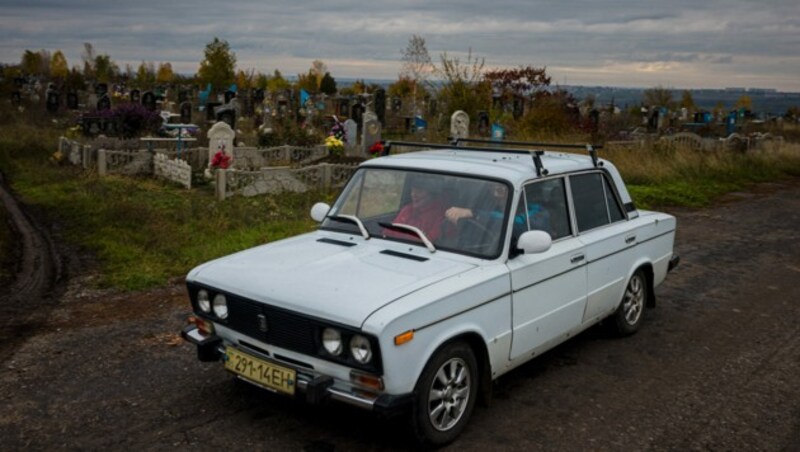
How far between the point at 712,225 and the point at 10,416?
10.8 m

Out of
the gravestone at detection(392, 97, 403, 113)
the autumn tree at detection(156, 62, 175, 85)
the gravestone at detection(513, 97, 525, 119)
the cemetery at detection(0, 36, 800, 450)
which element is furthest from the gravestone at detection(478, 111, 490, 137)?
the autumn tree at detection(156, 62, 175, 85)

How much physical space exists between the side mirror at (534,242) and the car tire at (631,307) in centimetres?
186

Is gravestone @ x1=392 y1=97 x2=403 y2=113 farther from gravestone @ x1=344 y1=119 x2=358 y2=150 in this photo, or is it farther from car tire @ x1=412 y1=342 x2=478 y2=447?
car tire @ x1=412 y1=342 x2=478 y2=447

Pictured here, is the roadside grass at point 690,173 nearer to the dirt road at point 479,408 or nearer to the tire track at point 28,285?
the dirt road at point 479,408

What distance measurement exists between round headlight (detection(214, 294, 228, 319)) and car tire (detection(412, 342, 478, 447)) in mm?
1334

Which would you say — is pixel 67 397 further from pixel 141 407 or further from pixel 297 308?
pixel 297 308

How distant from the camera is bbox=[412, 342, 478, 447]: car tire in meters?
3.98

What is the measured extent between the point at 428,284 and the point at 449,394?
679mm

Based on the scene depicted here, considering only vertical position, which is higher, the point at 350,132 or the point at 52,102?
the point at 52,102

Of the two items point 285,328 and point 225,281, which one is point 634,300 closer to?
point 285,328

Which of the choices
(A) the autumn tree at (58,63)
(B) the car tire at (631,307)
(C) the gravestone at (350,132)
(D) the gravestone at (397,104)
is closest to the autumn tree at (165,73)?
(A) the autumn tree at (58,63)

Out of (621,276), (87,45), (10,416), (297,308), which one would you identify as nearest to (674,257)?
(621,276)

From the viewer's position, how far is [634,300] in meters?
6.32

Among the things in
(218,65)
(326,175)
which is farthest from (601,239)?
(218,65)
